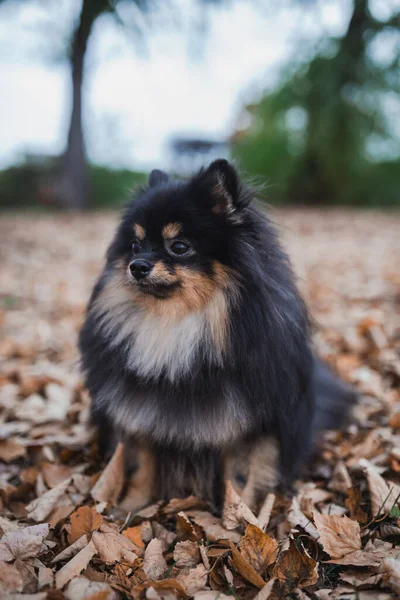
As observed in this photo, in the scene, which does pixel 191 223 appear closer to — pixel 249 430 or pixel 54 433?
pixel 249 430

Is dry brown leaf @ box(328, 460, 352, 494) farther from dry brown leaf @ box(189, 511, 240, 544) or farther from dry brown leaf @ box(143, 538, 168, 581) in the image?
dry brown leaf @ box(143, 538, 168, 581)

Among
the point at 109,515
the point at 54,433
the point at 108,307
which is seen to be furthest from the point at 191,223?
the point at 54,433

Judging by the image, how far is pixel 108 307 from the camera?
232 centimetres

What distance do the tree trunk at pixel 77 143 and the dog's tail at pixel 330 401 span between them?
35.5 ft

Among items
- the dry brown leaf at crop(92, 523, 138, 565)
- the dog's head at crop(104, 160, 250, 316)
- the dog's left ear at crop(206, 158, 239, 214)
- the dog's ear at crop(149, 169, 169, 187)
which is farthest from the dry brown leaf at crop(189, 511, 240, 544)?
the dog's ear at crop(149, 169, 169, 187)

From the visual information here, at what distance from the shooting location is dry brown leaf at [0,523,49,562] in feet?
5.83

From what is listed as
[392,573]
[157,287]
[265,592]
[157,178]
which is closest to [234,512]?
[265,592]

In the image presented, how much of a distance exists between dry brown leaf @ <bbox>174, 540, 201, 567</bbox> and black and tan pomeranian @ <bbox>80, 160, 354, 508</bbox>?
0.40 metres

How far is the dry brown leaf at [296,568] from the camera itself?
1753 millimetres

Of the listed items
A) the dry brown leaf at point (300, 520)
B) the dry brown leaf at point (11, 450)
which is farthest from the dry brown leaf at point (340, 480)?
the dry brown leaf at point (11, 450)

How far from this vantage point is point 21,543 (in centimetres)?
182

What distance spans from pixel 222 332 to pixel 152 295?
0.37m

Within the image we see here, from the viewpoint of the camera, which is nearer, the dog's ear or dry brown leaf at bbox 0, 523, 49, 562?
dry brown leaf at bbox 0, 523, 49, 562

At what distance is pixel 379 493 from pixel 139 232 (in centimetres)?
161
